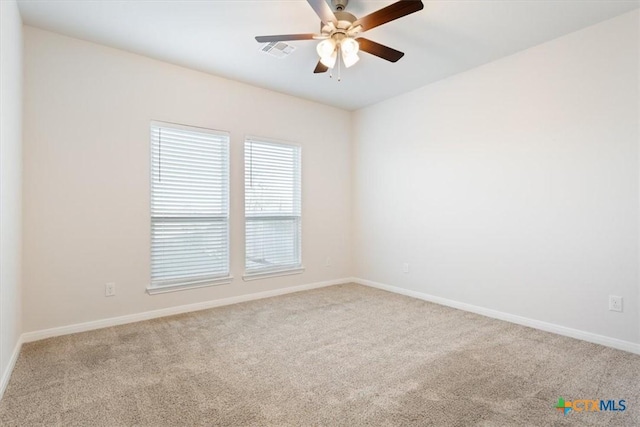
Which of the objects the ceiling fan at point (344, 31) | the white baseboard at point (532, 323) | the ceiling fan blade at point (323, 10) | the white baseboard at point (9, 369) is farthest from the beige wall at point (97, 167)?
the white baseboard at point (532, 323)

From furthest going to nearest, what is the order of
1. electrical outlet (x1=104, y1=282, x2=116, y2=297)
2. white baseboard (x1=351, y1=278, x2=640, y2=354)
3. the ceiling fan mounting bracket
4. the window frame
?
1. the window frame
2. electrical outlet (x1=104, y1=282, x2=116, y2=297)
3. white baseboard (x1=351, y1=278, x2=640, y2=354)
4. the ceiling fan mounting bracket

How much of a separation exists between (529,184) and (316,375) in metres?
2.73

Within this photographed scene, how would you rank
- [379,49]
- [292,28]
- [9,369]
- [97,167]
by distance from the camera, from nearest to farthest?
[9,369], [379,49], [292,28], [97,167]

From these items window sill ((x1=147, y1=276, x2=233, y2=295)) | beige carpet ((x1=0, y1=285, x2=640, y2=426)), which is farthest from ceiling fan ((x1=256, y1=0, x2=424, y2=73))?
window sill ((x1=147, y1=276, x2=233, y2=295))

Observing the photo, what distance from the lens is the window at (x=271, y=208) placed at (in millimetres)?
4305

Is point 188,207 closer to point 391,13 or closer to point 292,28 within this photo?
point 292,28

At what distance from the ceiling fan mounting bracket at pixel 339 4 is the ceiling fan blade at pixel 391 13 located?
0.25 meters

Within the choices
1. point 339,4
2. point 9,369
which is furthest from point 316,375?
point 339,4

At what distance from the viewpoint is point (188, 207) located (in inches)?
150

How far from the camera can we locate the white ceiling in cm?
264

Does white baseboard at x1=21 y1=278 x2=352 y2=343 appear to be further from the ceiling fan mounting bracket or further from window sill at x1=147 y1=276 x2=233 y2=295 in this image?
the ceiling fan mounting bracket

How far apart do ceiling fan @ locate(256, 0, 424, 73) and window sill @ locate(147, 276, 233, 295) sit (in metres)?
2.69

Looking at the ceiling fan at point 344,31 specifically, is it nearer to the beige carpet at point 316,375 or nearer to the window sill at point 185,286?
the beige carpet at point 316,375

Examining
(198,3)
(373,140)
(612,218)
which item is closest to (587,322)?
(612,218)
